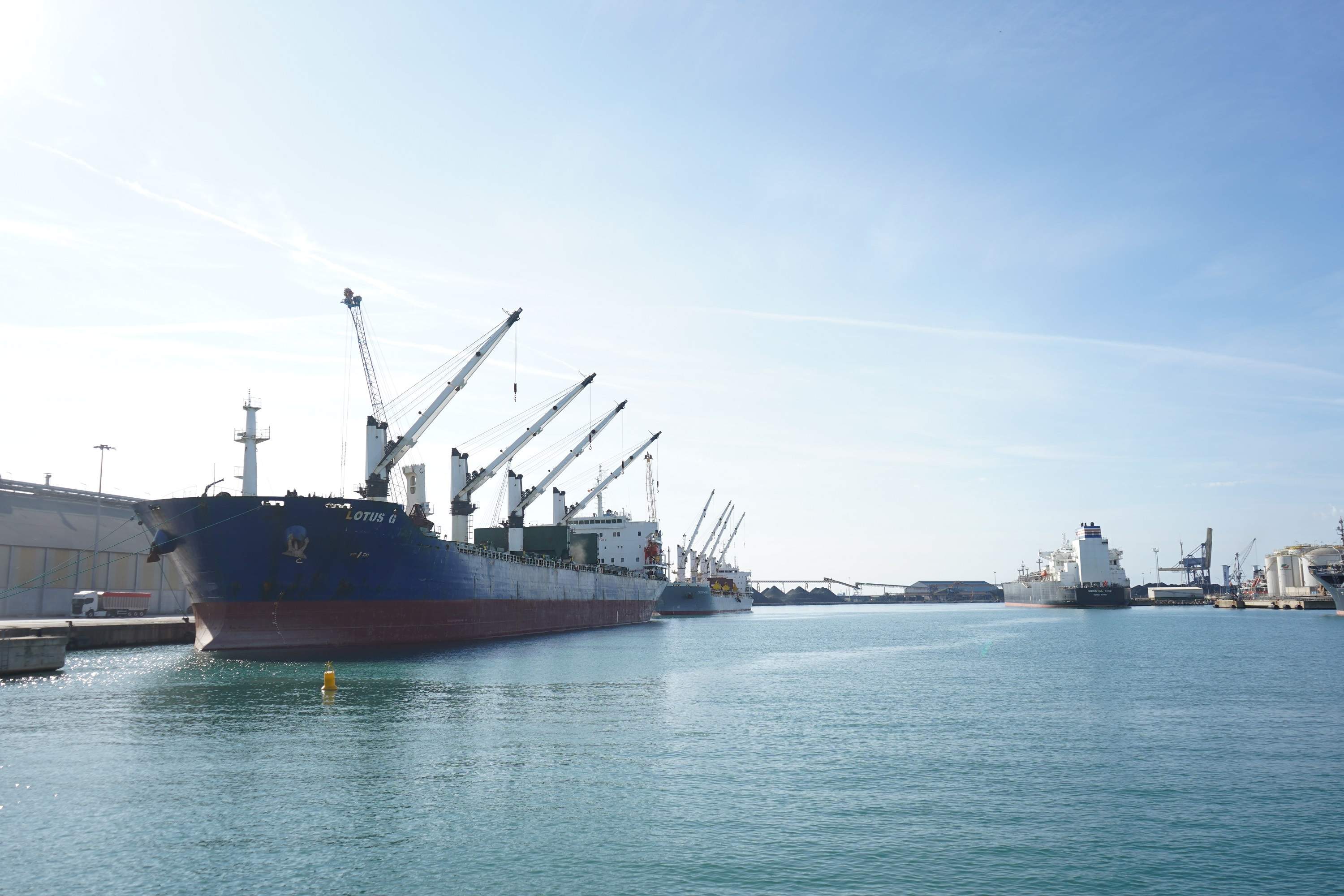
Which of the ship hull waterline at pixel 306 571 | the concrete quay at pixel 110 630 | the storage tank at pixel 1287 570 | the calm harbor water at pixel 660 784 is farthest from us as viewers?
the storage tank at pixel 1287 570

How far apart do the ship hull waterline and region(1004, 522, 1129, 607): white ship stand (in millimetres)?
116390

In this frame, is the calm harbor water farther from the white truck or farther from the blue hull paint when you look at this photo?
the blue hull paint

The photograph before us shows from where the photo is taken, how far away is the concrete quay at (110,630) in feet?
138

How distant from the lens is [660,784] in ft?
55.4

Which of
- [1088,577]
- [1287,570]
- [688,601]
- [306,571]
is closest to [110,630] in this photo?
[306,571]

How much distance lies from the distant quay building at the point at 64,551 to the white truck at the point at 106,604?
4.96 feet

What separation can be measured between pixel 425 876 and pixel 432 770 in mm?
6006

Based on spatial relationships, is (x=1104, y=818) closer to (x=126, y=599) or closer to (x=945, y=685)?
(x=945, y=685)

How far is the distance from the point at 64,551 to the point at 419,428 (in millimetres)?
26945

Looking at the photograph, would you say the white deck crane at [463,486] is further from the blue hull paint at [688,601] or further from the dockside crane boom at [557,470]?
the blue hull paint at [688,601]

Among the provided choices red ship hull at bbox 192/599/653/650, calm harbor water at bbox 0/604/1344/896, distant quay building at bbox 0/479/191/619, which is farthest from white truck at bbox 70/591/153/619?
calm harbor water at bbox 0/604/1344/896


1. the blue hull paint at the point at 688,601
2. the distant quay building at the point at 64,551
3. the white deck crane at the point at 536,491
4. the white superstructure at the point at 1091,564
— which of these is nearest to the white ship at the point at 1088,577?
the white superstructure at the point at 1091,564

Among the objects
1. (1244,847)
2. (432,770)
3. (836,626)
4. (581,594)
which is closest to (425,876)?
(432,770)

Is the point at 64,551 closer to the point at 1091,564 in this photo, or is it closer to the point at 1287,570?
the point at 1091,564
